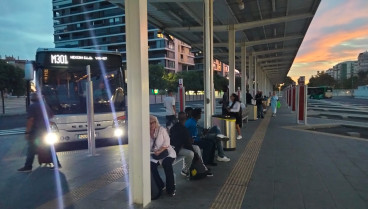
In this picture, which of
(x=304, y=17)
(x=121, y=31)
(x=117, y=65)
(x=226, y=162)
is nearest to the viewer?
(x=226, y=162)

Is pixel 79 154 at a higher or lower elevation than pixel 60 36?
lower

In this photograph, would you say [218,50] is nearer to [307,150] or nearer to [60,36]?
[307,150]

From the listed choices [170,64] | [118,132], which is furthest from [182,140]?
[170,64]

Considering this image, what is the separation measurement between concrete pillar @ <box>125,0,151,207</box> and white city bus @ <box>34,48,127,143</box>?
4907 millimetres

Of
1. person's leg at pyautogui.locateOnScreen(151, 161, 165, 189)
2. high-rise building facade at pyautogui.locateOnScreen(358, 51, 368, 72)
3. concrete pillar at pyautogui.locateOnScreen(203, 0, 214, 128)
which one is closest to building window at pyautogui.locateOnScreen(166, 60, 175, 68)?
concrete pillar at pyautogui.locateOnScreen(203, 0, 214, 128)

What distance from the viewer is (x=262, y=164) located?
678 centimetres

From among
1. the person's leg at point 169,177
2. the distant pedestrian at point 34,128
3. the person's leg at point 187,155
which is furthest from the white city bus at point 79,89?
the person's leg at point 169,177

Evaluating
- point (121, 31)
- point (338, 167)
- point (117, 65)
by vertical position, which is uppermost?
point (121, 31)

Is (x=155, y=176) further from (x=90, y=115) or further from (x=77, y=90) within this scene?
(x=77, y=90)

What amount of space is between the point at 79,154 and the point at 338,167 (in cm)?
657

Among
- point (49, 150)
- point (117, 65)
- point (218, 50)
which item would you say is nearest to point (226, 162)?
point (49, 150)

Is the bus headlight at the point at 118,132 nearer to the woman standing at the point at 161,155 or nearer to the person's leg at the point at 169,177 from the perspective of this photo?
the woman standing at the point at 161,155

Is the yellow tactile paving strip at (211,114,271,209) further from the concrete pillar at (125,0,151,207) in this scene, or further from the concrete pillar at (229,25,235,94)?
the concrete pillar at (229,25,235,94)

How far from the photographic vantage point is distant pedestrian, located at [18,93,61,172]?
22.4ft
